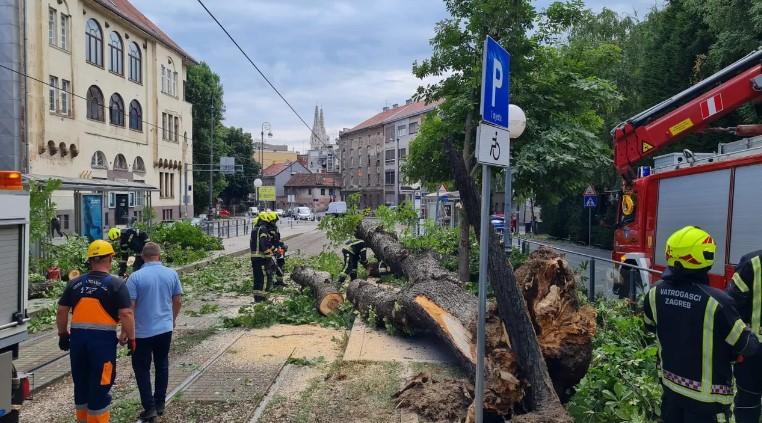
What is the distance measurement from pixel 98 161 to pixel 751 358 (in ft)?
110

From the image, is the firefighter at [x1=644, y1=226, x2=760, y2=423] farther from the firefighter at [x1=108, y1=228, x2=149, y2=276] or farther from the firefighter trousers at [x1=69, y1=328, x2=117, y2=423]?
the firefighter at [x1=108, y1=228, x2=149, y2=276]

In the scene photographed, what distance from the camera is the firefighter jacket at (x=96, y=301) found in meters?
4.55

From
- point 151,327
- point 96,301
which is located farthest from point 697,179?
point 96,301

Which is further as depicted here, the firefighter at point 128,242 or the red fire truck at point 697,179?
the firefighter at point 128,242

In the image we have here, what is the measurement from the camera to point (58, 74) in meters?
27.7

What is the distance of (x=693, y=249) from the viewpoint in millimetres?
3324

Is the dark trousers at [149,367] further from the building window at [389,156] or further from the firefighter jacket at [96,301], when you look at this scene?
the building window at [389,156]

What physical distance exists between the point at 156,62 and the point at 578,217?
92.7ft

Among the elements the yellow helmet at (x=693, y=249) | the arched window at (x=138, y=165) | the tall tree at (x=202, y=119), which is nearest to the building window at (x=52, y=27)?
the arched window at (x=138, y=165)

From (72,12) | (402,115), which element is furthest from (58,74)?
(402,115)

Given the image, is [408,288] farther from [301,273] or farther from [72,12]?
[72,12]

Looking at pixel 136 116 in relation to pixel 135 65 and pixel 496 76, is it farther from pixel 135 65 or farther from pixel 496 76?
pixel 496 76

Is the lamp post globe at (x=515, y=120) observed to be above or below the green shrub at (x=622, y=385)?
above

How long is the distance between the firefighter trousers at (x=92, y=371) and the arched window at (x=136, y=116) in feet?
112
